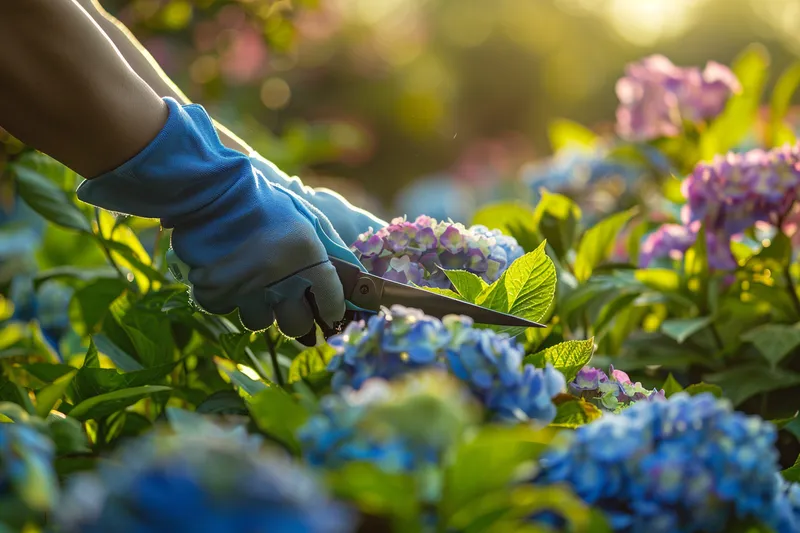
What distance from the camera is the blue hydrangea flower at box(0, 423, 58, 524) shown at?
26.2 inches

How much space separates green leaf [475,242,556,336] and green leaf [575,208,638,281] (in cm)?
61

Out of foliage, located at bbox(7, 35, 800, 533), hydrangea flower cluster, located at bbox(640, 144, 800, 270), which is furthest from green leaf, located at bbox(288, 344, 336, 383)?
hydrangea flower cluster, located at bbox(640, 144, 800, 270)

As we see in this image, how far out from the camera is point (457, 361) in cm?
90

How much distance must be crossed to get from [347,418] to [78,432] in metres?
0.47

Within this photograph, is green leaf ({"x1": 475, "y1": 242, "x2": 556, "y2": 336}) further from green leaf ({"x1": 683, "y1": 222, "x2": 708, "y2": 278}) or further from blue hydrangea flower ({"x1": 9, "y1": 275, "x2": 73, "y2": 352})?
blue hydrangea flower ({"x1": 9, "y1": 275, "x2": 73, "y2": 352})

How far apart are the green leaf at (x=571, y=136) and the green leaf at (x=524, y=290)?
199 cm

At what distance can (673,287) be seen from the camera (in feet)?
Answer: 5.96

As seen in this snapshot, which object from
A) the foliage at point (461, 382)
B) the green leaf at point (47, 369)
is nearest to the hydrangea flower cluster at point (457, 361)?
the foliage at point (461, 382)

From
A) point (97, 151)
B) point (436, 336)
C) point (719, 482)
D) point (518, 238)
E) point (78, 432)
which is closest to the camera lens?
point (719, 482)

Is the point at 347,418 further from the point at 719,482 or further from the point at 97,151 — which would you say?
the point at 97,151

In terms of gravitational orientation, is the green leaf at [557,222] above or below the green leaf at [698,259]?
above

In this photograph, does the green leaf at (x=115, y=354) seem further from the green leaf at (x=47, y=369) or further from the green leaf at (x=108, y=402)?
the green leaf at (x=108, y=402)

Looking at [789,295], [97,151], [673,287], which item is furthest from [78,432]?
[789,295]

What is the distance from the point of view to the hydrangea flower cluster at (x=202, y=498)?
1.85 ft
